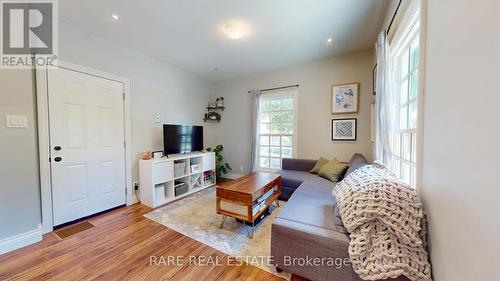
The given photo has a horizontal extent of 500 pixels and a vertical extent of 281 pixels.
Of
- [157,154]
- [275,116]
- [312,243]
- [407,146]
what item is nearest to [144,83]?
[157,154]

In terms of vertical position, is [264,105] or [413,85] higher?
[264,105]

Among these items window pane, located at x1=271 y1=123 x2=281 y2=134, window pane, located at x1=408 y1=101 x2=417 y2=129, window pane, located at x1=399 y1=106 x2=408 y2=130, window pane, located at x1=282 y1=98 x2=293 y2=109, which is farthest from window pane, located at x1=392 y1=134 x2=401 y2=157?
window pane, located at x1=271 y1=123 x2=281 y2=134

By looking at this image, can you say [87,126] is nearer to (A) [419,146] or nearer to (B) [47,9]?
(B) [47,9]

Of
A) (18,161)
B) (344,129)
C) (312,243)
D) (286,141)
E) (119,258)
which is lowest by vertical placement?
(119,258)

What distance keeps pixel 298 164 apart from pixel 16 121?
3.86 m

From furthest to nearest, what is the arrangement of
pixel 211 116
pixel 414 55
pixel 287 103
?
pixel 211 116 → pixel 287 103 → pixel 414 55

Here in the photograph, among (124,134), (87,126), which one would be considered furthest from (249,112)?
(87,126)

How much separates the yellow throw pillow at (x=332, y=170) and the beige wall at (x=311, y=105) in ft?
1.46

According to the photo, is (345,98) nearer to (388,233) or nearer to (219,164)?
(388,233)

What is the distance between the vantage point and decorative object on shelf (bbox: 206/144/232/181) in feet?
14.1

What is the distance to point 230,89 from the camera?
4.41 m

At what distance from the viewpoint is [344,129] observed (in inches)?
125

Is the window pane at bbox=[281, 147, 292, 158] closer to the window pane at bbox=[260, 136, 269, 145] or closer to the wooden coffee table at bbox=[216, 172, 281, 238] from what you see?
the window pane at bbox=[260, 136, 269, 145]

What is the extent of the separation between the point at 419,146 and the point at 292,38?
2.24 m
